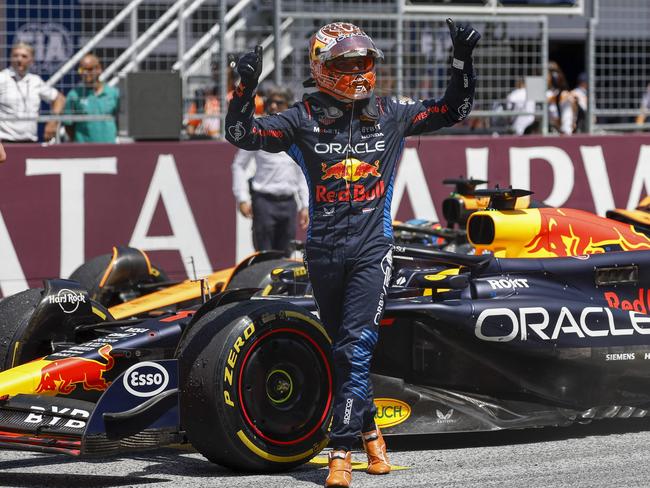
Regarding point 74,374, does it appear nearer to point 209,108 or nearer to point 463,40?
point 463,40

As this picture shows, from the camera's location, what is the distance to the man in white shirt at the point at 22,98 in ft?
37.7

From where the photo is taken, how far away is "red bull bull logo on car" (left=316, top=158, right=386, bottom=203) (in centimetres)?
588

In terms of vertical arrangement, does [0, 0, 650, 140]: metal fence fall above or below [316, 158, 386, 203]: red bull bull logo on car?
above

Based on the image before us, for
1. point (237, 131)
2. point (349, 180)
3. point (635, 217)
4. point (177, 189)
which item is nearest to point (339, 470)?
point (349, 180)

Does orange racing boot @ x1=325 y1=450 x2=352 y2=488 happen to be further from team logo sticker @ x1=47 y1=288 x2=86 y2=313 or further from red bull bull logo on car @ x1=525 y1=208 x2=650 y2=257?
red bull bull logo on car @ x1=525 y1=208 x2=650 y2=257

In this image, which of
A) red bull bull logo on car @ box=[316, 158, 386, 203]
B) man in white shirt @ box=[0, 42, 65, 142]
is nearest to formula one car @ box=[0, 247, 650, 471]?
red bull bull logo on car @ box=[316, 158, 386, 203]

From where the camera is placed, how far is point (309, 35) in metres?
12.5

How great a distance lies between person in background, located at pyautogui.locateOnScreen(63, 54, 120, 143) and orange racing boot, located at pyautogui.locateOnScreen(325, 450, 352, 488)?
6836mm

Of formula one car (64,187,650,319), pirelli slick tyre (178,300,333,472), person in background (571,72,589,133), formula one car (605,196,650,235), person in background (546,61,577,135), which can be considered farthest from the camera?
person in background (546,61,577,135)

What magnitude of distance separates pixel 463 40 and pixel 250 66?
1.00m

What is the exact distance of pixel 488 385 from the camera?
657 centimetres

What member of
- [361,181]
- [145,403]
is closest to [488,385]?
[361,181]

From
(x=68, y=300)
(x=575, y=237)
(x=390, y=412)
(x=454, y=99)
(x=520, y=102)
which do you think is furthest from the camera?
(x=520, y=102)

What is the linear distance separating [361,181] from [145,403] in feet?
4.45
